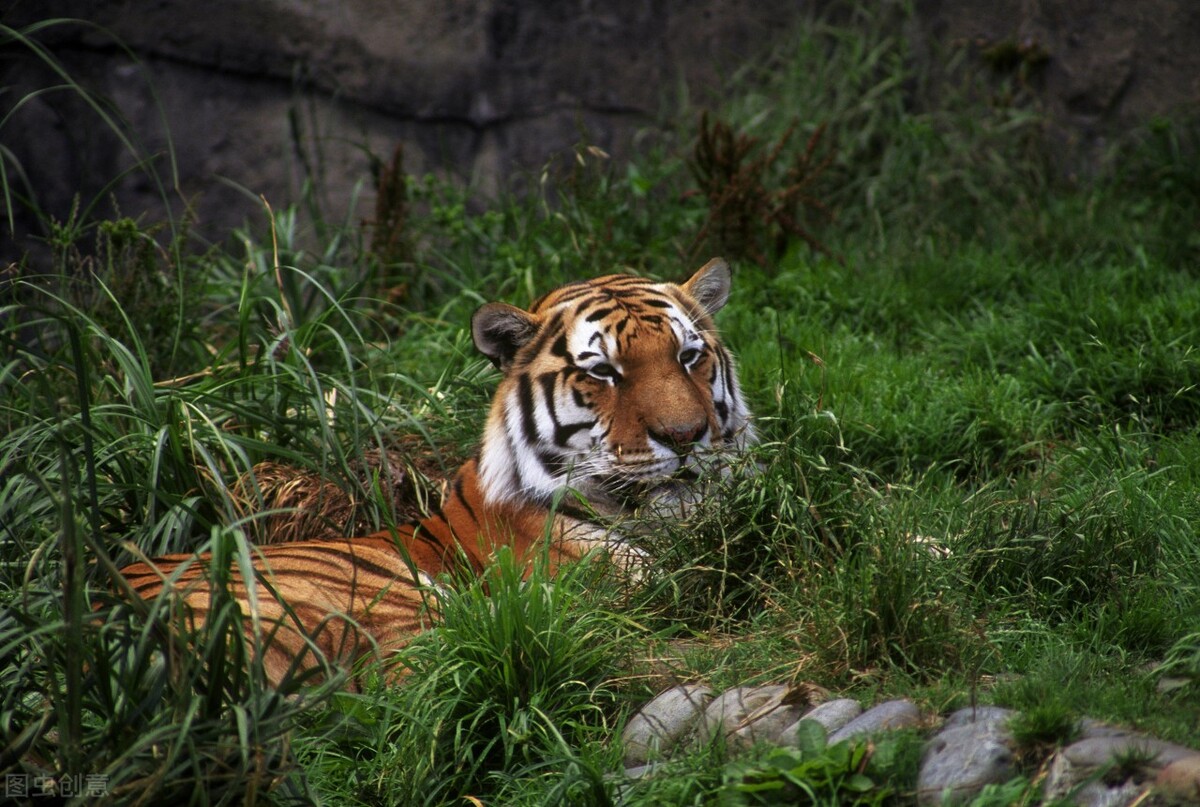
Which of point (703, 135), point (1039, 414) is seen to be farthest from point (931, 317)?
point (703, 135)

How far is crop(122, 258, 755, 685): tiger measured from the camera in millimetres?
3873

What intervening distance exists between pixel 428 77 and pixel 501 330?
3.50m

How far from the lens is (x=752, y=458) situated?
3955mm

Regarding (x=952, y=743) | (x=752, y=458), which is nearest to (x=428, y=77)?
(x=752, y=458)

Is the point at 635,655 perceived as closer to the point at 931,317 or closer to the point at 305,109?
the point at 931,317

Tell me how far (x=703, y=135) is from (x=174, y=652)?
436 centimetres

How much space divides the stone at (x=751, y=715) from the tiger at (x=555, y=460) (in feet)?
2.27

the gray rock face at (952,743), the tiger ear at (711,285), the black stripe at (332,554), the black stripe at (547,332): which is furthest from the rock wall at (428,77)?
the gray rock face at (952,743)

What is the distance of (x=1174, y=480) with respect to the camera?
170 inches

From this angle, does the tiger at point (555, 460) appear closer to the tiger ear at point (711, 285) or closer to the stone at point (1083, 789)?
the tiger ear at point (711, 285)

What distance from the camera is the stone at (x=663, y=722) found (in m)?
3.26

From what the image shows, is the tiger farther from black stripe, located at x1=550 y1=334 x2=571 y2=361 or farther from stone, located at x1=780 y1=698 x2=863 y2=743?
stone, located at x1=780 y1=698 x2=863 y2=743

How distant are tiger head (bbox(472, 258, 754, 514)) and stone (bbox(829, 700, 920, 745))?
43.8 inches

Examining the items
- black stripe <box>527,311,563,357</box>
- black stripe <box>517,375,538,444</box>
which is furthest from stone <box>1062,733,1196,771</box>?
black stripe <box>527,311,563,357</box>
